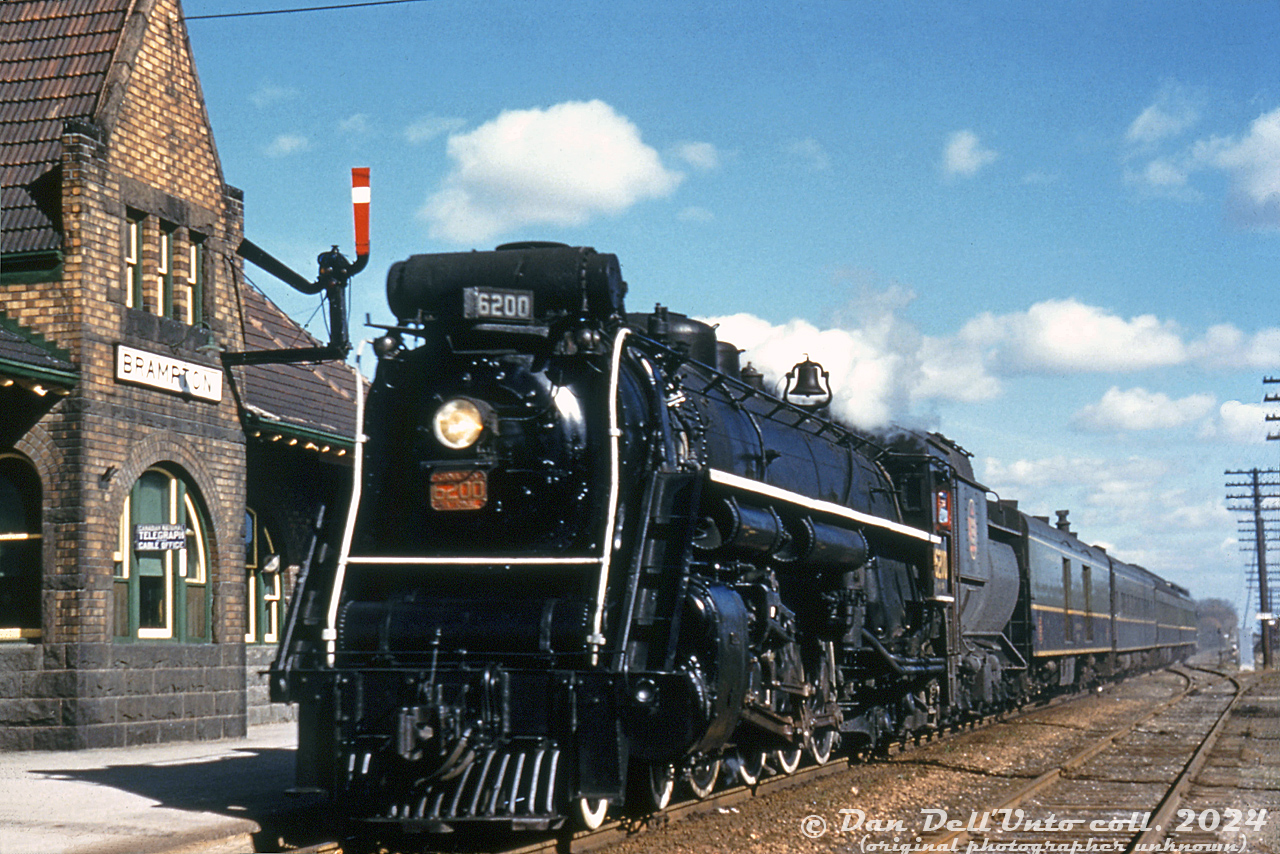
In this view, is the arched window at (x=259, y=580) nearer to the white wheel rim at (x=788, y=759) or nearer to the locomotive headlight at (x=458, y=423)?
the white wheel rim at (x=788, y=759)

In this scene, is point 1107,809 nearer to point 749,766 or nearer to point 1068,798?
point 1068,798

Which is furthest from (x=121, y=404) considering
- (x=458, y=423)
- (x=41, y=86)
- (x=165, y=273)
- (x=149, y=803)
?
(x=458, y=423)

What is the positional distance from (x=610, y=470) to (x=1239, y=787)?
6.95 m

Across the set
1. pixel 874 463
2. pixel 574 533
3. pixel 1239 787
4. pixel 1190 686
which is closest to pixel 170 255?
pixel 874 463

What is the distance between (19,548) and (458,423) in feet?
25.8

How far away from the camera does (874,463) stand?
51.7 feet

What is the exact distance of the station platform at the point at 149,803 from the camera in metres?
8.56

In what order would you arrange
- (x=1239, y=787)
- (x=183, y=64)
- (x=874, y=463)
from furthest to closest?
(x=183, y=64), (x=874, y=463), (x=1239, y=787)

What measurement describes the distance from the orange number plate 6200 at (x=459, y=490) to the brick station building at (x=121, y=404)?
5871 millimetres

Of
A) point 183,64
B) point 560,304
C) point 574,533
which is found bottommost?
point 574,533

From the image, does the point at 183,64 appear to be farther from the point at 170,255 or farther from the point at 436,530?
the point at 436,530

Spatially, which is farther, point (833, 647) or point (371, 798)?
point (833, 647)

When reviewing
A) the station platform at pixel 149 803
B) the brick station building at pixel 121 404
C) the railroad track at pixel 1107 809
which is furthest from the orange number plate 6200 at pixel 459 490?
the brick station building at pixel 121 404

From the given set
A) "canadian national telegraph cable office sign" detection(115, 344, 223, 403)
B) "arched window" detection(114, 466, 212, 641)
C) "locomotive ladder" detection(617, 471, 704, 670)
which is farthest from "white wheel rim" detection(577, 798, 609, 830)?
"canadian national telegraph cable office sign" detection(115, 344, 223, 403)
